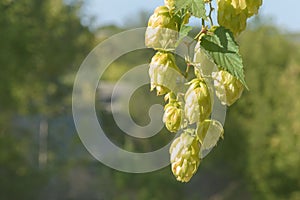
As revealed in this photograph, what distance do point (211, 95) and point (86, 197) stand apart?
918 centimetres

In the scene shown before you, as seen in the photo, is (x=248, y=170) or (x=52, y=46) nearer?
(x=248, y=170)

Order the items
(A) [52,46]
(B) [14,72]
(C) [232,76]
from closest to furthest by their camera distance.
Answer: (C) [232,76], (B) [14,72], (A) [52,46]

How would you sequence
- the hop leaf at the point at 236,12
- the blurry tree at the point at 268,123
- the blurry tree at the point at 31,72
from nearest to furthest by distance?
1. the hop leaf at the point at 236,12
2. the blurry tree at the point at 31,72
3. the blurry tree at the point at 268,123

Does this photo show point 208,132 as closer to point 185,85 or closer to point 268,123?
point 185,85

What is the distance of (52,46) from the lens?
9.85 metres

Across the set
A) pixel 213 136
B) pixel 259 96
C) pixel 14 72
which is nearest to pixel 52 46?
pixel 14 72

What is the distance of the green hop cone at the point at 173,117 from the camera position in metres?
0.50

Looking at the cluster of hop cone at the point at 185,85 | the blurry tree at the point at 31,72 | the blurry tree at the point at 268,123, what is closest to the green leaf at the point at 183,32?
the cluster of hop cone at the point at 185,85

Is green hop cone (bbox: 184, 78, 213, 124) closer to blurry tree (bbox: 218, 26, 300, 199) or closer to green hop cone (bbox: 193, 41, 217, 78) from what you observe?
green hop cone (bbox: 193, 41, 217, 78)

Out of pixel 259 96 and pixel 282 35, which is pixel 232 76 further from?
pixel 282 35

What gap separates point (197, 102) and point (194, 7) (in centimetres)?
8

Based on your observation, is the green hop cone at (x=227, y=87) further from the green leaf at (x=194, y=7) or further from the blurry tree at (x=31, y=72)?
the blurry tree at (x=31, y=72)

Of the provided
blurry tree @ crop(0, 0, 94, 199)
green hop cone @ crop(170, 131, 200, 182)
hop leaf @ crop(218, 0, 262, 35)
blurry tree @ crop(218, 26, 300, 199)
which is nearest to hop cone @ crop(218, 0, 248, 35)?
hop leaf @ crop(218, 0, 262, 35)

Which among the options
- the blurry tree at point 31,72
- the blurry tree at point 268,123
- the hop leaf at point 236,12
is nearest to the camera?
the hop leaf at point 236,12
